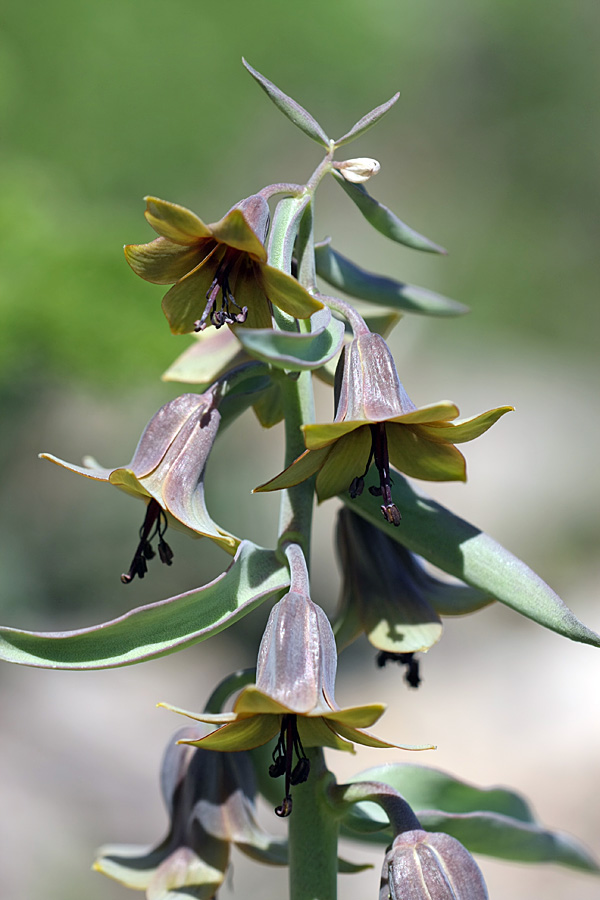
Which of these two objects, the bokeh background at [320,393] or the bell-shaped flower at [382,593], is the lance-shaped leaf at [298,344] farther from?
the bokeh background at [320,393]

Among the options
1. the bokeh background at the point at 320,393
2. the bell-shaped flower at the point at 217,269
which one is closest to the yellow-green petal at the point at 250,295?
the bell-shaped flower at the point at 217,269

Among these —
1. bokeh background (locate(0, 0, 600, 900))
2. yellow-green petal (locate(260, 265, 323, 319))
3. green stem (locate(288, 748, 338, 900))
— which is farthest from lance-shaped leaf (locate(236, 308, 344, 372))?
bokeh background (locate(0, 0, 600, 900))

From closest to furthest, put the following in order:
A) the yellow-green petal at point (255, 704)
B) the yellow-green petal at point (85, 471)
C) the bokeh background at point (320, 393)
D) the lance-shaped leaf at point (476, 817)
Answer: the yellow-green petal at point (255, 704) → the yellow-green petal at point (85, 471) → the lance-shaped leaf at point (476, 817) → the bokeh background at point (320, 393)

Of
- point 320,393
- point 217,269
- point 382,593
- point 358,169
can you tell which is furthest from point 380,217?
point 320,393

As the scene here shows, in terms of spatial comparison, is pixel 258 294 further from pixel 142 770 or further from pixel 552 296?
pixel 552 296

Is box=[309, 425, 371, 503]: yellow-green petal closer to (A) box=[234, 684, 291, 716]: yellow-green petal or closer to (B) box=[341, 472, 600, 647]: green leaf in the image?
(B) box=[341, 472, 600, 647]: green leaf

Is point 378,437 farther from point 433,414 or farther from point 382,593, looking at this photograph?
point 382,593
